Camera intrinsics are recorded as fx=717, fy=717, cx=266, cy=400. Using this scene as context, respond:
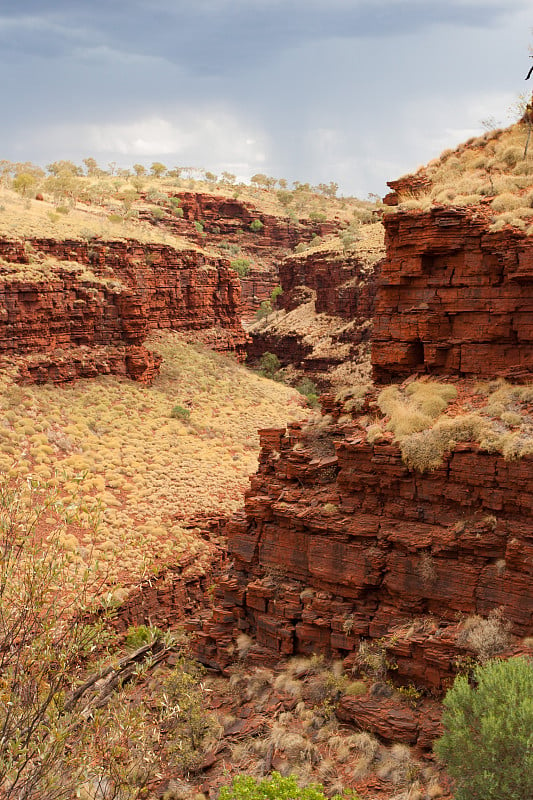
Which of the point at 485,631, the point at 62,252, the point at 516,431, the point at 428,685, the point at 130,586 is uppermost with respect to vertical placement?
the point at 62,252

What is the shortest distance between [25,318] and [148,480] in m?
10.2

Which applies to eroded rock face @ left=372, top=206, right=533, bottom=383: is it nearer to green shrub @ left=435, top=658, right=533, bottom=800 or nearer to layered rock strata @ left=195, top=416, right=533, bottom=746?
layered rock strata @ left=195, top=416, right=533, bottom=746

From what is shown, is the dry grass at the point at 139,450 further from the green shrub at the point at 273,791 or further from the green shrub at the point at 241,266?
the green shrub at the point at 241,266

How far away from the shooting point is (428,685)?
46.7 feet

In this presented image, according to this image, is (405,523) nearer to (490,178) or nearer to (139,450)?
(490,178)

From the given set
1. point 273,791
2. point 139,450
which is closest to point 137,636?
point 273,791

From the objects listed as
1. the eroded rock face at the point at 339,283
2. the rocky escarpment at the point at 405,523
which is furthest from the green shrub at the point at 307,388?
the rocky escarpment at the point at 405,523

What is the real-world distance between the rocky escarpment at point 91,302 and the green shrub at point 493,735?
90.9ft

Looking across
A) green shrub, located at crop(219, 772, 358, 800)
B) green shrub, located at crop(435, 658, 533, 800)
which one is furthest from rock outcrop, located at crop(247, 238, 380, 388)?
green shrub, located at crop(435, 658, 533, 800)

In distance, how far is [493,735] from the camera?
36.0 feet

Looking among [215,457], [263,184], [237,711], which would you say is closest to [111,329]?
[215,457]

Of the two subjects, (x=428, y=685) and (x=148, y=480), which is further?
(x=148, y=480)

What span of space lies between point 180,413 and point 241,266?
5580 cm

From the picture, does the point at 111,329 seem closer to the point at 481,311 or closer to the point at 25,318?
the point at 25,318
